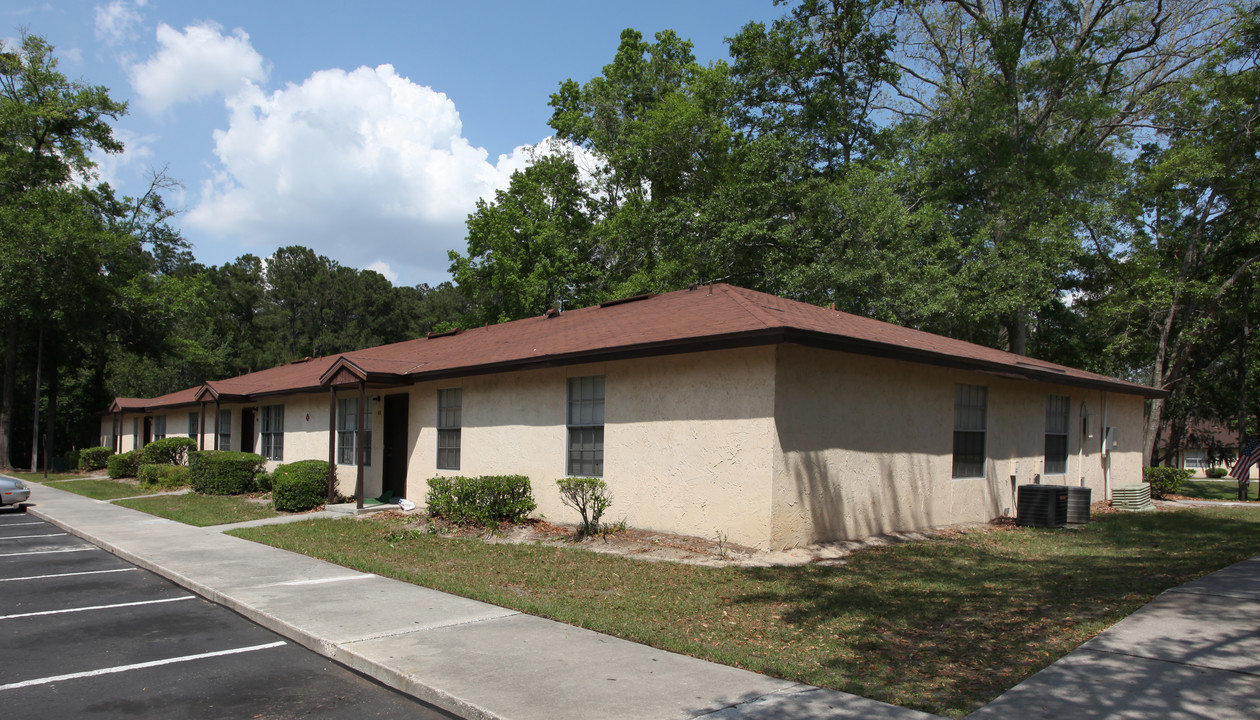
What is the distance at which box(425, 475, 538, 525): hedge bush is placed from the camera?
12805 mm

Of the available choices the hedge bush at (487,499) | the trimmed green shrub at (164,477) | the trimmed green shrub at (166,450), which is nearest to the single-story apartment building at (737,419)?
the hedge bush at (487,499)

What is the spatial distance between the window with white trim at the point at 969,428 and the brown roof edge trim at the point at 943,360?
0.52 metres

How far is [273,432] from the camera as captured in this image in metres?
22.5

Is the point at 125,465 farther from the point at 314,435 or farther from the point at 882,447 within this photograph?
the point at 882,447

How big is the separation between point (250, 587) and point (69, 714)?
12.1 ft

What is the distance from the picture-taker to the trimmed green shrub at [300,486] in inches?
642

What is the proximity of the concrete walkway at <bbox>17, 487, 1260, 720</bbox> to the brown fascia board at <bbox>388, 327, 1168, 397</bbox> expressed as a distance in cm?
439

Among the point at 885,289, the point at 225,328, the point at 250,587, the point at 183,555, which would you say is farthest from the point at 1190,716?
the point at 225,328

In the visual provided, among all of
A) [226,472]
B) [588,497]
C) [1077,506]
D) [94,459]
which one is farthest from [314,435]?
[94,459]

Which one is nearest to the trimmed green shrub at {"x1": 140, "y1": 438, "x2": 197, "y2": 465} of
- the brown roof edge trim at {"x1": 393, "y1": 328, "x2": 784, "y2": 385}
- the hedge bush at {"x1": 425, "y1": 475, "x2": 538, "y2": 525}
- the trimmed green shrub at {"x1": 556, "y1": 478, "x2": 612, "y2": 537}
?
the brown roof edge trim at {"x1": 393, "y1": 328, "x2": 784, "y2": 385}

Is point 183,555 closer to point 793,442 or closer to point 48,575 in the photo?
point 48,575

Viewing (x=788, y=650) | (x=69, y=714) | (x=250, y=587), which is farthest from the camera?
(x=250, y=587)

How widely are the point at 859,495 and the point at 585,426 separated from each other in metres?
4.34

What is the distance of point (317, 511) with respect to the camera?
16453mm
